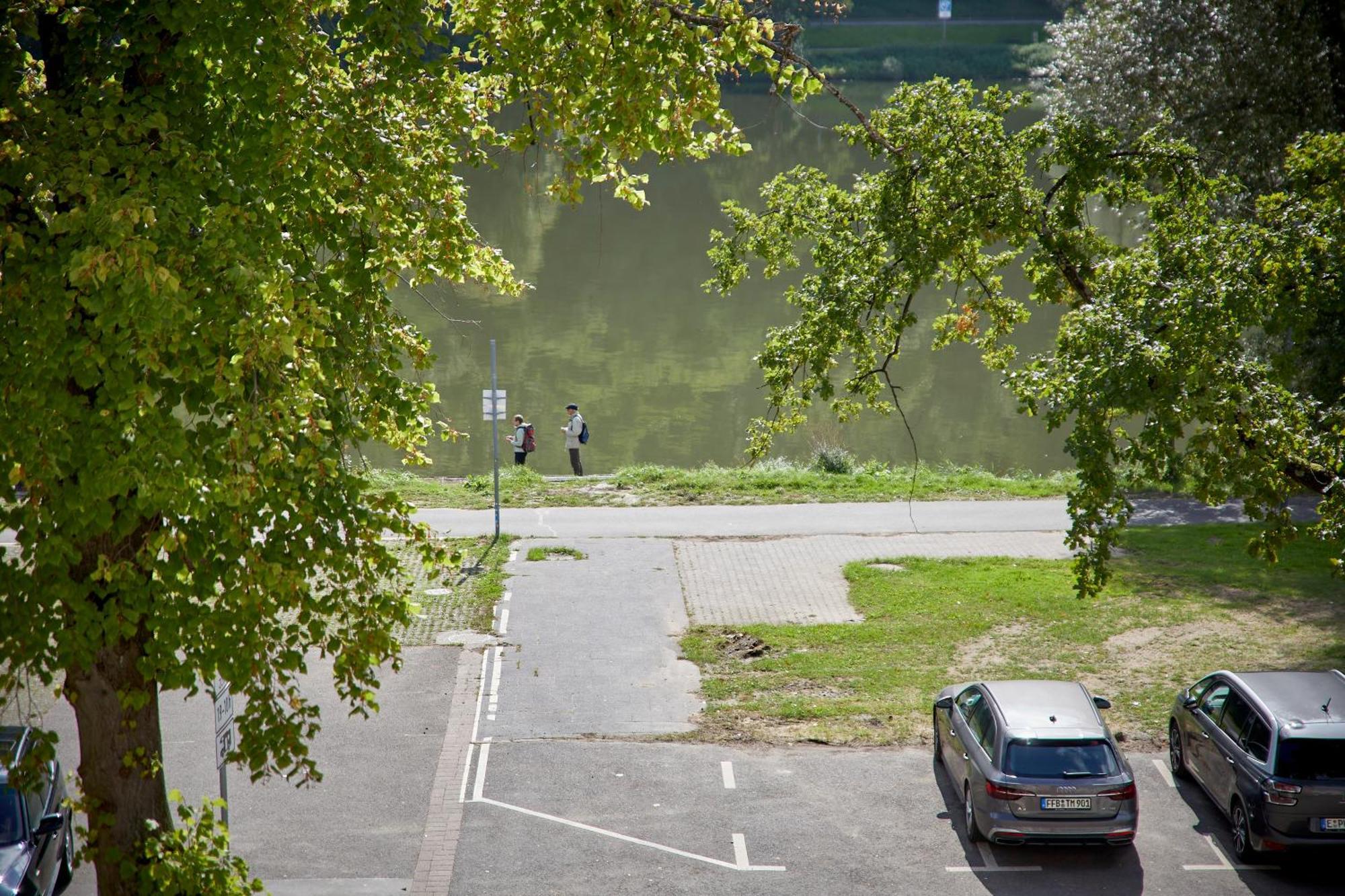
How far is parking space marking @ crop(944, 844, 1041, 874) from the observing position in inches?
472

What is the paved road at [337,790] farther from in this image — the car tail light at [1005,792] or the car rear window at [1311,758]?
the car rear window at [1311,758]

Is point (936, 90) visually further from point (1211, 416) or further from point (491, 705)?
point (491, 705)

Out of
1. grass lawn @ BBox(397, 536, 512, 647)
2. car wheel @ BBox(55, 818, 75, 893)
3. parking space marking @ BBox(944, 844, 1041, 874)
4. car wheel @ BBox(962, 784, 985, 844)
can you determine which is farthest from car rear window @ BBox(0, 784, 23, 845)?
car wheel @ BBox(962, 784, 985, 844)

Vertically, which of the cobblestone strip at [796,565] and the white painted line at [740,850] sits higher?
the cobblestone strip at [796,565]

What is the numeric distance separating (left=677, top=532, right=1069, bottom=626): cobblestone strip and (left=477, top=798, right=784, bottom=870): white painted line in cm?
579

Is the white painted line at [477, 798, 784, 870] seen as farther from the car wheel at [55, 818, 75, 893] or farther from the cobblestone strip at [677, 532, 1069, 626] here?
the cobblestone strip at [677, 532, 1069, 626]

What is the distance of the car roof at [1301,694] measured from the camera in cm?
1227

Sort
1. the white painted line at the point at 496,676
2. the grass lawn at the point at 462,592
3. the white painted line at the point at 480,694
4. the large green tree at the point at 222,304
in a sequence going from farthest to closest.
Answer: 1. the grass lawn at the point at 462,592
2. the white painted line at the point at 496,676
3. the white painted line at the point at 480,694
4. the large green tree at the point at 222,304

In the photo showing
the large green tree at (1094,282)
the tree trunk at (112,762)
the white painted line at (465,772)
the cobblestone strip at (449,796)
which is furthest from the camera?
the white painted line at (465,772)

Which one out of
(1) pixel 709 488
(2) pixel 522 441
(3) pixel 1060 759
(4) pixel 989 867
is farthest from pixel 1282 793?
(2) pixel 522 441

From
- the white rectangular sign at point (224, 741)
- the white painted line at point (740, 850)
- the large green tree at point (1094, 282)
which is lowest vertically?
the white painted line at point (740, 850)

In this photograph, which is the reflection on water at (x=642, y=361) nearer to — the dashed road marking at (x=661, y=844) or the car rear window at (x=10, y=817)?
the dashed road marking at (x=661, y=844)

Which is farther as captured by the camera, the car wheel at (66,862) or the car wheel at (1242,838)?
the car wheel at (1242,838)

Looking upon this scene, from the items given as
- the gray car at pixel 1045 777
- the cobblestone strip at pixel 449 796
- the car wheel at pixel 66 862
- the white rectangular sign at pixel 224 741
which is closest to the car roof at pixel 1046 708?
the gray car at pixel 1045 777
